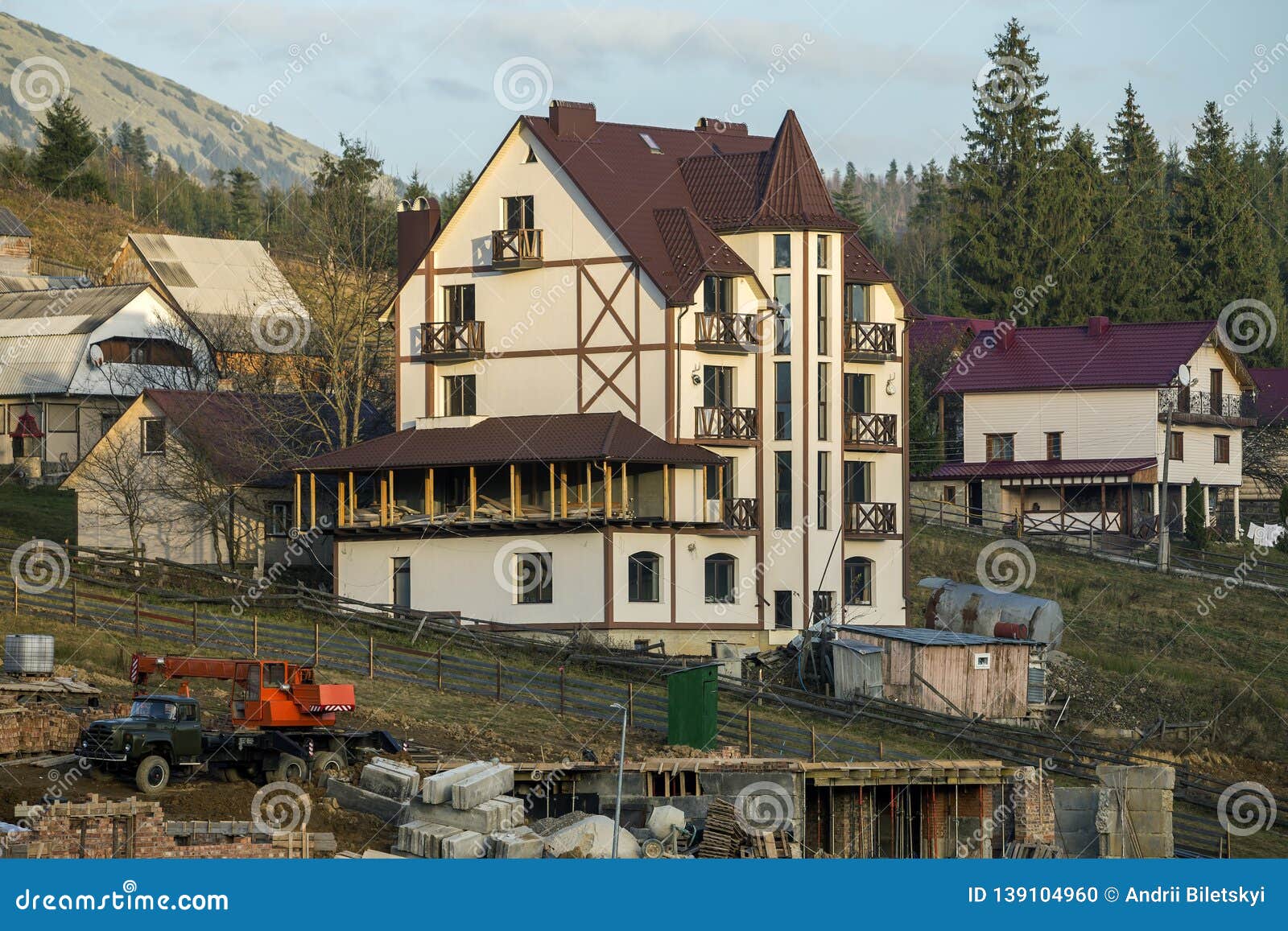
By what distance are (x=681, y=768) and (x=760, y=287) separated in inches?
1006

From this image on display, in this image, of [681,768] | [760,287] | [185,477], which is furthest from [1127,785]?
[185,477]

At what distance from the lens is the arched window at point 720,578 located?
55.7 metres

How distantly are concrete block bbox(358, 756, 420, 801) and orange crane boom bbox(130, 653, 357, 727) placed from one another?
259 cm

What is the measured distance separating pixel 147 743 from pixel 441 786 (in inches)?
201

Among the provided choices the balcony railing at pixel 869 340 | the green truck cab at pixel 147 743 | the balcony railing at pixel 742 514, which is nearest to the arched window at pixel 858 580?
the balcony railing at pixel 742 514

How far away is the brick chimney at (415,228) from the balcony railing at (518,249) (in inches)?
243

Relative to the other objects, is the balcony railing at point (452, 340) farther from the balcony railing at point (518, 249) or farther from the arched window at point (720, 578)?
the arched window at point (720, 578)

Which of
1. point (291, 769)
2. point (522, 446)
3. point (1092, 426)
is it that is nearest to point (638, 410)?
point (522, 446)

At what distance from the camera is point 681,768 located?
3372 centimetres

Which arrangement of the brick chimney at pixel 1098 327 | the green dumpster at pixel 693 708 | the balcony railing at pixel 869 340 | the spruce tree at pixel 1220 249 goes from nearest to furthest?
1. the green dumpster at pixel 693 708
2. the balcony railing at pixel 869 340
3. the brick chimney at pixel 1098 327
4. the spruce tree at pixel 1220 249

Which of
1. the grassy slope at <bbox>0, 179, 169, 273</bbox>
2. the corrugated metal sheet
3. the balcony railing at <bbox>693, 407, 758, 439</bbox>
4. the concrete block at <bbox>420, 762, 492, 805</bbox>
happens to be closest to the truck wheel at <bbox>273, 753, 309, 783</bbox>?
the concrete block at <bbox>420, 762, 492, 805</bbox>

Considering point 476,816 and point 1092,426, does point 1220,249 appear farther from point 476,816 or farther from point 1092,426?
point 476,816

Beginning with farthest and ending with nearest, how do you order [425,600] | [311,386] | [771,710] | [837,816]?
1. [311,386]
2. [425,600]
3. [771,710]
4. [837,816]

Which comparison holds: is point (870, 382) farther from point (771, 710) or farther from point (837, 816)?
point (837, 816)
